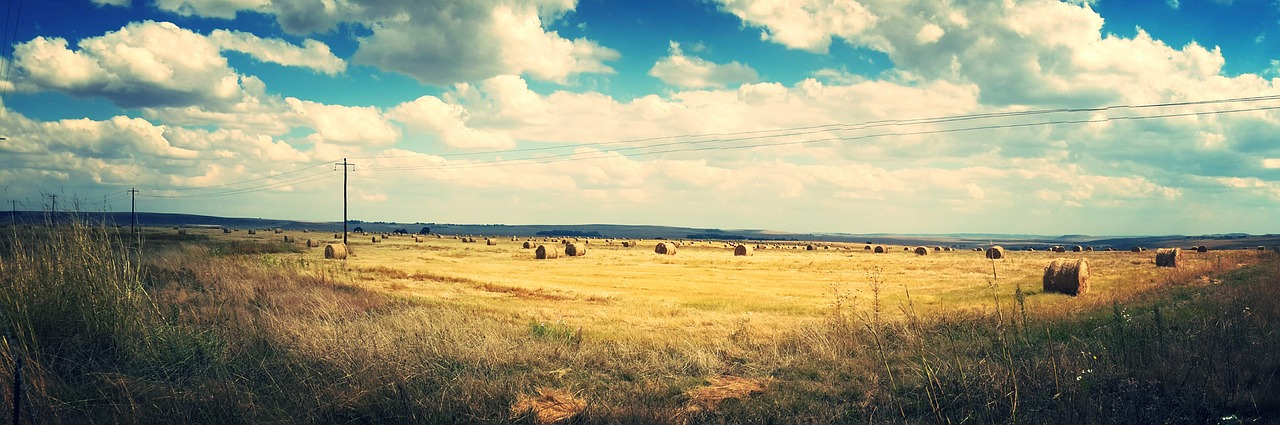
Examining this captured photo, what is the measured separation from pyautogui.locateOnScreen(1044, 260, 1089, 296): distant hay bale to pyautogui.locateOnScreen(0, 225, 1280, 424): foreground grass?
41.2ft

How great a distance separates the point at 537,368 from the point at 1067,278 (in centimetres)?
2267

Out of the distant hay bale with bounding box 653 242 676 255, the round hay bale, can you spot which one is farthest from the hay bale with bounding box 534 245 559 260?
the round hay bale

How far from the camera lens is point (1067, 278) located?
77.8ft

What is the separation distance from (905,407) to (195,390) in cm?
755

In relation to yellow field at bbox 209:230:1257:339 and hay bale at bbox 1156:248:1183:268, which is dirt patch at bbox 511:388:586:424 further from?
hay bale at bbox 1156:248:1183:268

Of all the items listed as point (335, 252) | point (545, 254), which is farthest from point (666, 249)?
point (335, 252)

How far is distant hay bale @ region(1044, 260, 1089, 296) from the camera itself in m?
23.4

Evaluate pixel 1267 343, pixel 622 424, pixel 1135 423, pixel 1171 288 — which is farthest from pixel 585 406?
pixel 1171 288

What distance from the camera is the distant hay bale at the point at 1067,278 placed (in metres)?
23.4

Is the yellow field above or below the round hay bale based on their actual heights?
below

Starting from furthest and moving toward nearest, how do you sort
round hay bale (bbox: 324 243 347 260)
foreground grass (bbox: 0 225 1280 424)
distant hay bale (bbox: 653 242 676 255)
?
distant hay bale (bbox: 653 242 676 255)
round hay bale (bbox: 324 243 347 260)
foreground grass (bbox: 0 225 1280 424)

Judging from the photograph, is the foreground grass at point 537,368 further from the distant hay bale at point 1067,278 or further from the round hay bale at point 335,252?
the round hay bale at point 335,252

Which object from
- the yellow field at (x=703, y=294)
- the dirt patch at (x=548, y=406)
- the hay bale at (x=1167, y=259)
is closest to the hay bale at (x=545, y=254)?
the yellow field at (x=703, y=294)

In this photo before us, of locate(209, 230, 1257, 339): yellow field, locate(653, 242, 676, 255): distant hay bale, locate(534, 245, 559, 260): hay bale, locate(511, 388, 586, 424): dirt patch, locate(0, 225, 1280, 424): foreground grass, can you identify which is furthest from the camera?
locate(653, 242, 676, 255): distant hay bale
